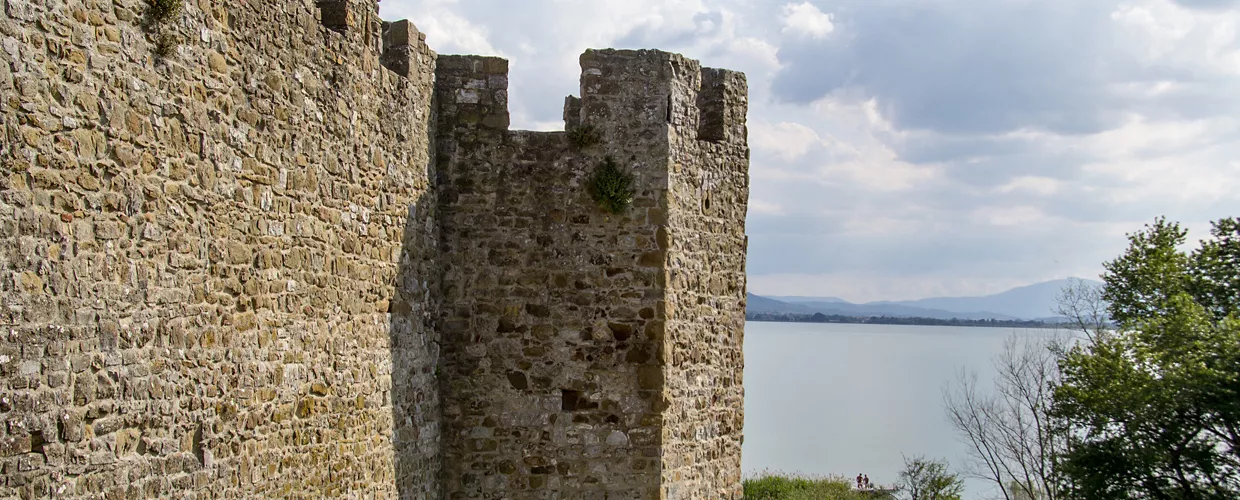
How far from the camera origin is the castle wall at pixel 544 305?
9.34m

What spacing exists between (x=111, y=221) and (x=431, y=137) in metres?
4.02

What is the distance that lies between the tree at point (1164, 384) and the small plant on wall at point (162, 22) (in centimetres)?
1409

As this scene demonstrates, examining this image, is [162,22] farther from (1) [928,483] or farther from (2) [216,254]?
(1) [928,483]

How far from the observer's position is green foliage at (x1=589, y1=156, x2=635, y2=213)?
9414 mm

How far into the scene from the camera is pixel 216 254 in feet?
20.8

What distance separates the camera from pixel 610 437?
934 centimetres

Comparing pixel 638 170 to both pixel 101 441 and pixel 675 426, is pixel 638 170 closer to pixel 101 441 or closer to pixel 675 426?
pixel 675 426

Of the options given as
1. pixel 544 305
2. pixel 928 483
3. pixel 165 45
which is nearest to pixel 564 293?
pixel 544 305

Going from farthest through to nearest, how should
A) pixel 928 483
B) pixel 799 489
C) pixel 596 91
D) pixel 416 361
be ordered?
pixel 928 483
pixel 799 489
pixel 596 91
pixel 416 361

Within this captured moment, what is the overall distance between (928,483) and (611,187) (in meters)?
29.1

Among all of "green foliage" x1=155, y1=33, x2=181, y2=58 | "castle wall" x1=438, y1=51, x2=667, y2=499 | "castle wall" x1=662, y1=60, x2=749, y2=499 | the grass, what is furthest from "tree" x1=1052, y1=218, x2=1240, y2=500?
the grass

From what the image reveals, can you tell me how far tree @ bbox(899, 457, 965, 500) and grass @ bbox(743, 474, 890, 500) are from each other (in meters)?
1.21

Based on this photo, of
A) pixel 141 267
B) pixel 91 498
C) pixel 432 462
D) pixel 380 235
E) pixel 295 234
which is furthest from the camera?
pixel 432 462

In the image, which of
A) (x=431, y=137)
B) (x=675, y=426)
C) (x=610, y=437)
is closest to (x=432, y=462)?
(x=610, y=437)
